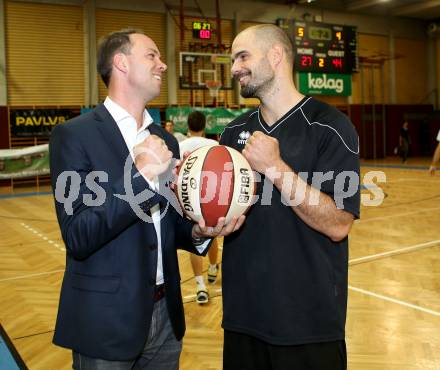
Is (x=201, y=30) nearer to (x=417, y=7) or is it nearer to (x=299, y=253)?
(x=417, y=7)

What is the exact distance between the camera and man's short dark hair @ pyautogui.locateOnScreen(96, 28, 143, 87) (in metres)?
2.24

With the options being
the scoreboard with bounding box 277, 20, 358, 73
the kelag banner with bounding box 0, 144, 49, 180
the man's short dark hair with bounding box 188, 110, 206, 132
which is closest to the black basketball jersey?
the man's short dark hair with bounding box 188, 110, 206, 132

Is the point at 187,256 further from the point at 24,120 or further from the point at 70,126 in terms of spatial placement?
the point at 24,120

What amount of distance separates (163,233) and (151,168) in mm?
400

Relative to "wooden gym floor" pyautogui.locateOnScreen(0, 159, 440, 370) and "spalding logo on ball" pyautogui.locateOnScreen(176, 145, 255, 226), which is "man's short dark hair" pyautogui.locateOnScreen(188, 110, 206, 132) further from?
"spalding logo on ball" pyautogui.locateOnScreen(176, 145, 255, 226)

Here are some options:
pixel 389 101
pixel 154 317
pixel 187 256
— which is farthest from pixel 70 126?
pixel 389 101

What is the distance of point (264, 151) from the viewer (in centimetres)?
210

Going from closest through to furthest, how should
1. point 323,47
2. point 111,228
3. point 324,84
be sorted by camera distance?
1. point 111,228
2. point 323,47
3. point 324,84

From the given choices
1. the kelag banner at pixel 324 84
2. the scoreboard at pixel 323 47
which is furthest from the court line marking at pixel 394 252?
the kelag banner at pixel 324 84

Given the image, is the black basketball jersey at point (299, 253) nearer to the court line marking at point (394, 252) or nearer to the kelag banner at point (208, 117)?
the court line marking at point (394, 252)

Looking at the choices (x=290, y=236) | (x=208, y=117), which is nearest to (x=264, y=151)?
(x=290, y=236)

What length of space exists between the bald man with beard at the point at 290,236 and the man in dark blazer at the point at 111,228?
0.25m

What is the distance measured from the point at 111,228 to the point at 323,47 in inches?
674

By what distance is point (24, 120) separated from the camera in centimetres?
1580
